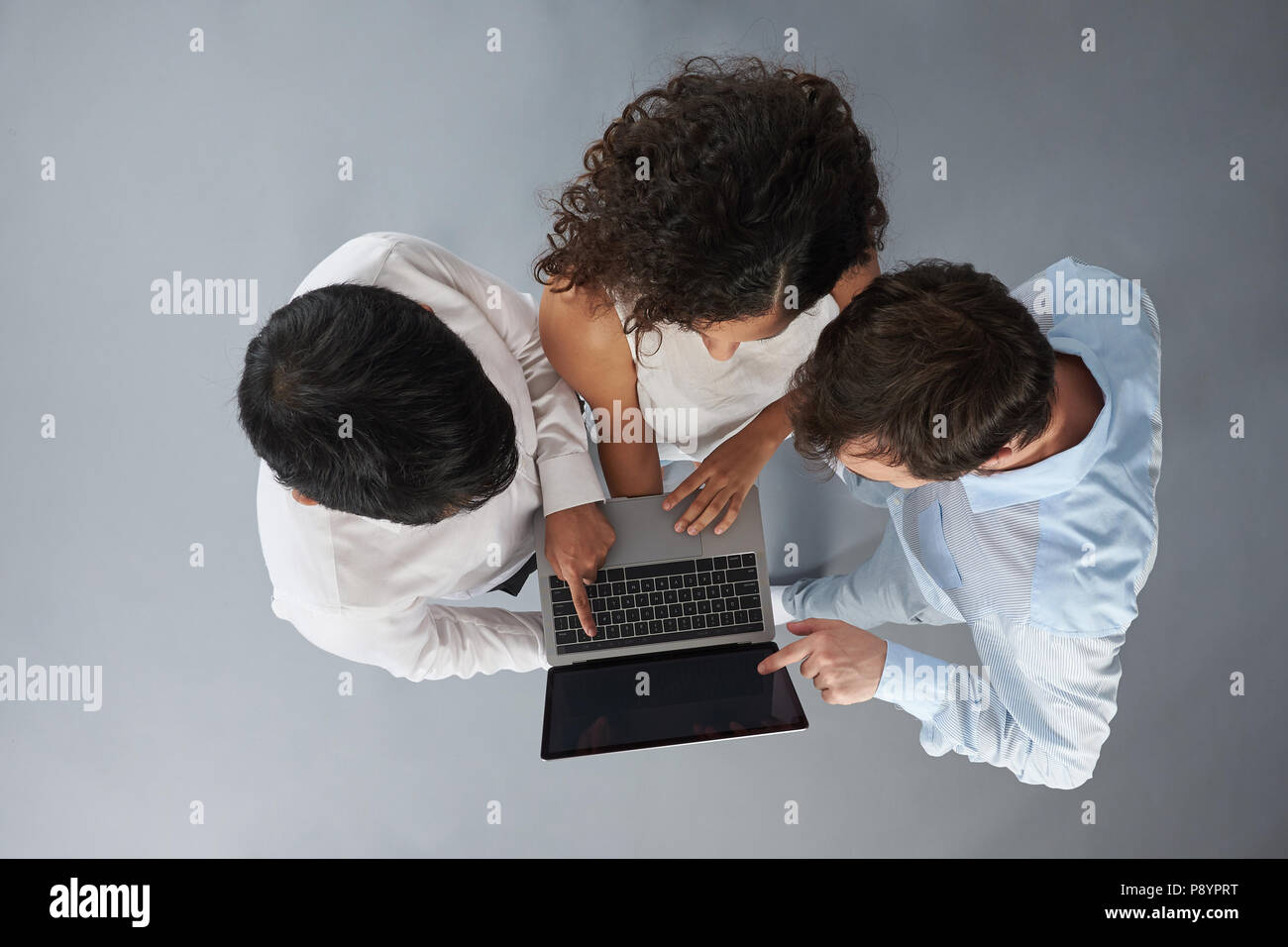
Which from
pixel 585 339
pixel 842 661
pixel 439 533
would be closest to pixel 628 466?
pixel 585 339

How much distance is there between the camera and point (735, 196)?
92 centimetres

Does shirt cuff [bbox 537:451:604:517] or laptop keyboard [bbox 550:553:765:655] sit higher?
shirt cuff [bbox 537:451:604:517]

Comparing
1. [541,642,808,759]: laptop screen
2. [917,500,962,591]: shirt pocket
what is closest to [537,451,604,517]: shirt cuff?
[541,642,808,759]: laptop screen

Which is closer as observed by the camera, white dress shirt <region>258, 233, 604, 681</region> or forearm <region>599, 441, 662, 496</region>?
white dress shirt <region>258, 233, 604, 681</region>

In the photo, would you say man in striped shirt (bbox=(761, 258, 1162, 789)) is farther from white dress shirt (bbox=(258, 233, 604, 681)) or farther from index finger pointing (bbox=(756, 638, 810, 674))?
white dress shirt (bbox=(258, 233, 604, 681))

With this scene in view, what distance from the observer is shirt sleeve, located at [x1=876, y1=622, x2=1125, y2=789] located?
1.14 m

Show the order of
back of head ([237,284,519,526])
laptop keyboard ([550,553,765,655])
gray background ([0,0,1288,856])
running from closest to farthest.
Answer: back of head ([237,284,519,526])
laptop keyboard ([550,553,765,655])
gray background ([0,0,1288,856])

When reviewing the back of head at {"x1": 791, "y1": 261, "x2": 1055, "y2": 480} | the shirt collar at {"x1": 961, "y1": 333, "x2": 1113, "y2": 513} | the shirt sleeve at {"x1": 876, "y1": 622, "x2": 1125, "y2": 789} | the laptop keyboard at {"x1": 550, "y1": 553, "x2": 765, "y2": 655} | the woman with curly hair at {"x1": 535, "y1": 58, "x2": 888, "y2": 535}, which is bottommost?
the shirt sleeve at {"x1": 876, "y1": 622, "x2": 1125, "y2": 789}

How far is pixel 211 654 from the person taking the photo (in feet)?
6.32

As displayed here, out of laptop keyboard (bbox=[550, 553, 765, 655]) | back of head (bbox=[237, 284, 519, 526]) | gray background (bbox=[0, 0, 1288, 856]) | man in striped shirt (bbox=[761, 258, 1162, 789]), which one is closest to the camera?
back of head (bbox=[237, 284, 519, 526])

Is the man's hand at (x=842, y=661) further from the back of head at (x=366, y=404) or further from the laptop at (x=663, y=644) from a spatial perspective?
the back of head at (x=366, y=404)

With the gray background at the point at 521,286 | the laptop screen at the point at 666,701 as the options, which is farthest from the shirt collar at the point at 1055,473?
the gray background at the point at 521,286

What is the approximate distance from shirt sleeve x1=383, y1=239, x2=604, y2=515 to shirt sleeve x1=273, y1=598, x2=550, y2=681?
270 mm
